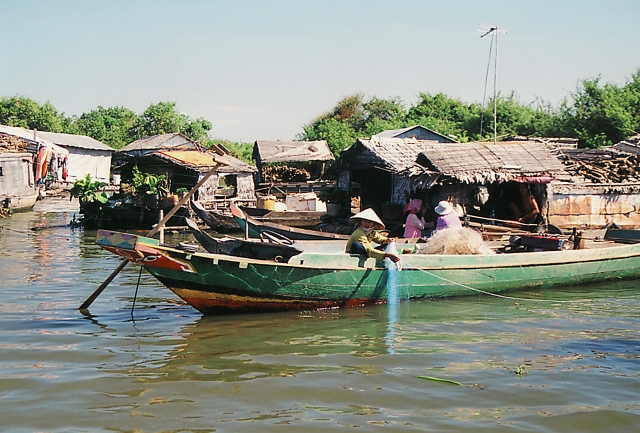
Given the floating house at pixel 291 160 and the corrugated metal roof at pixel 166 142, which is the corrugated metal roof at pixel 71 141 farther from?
the floating house at pixel 291 160

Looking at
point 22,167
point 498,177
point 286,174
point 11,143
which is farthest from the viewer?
point 286,174

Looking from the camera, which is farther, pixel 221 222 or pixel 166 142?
pixel 166 142

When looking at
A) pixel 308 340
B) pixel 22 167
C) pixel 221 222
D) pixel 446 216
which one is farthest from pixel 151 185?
pixel 308 340

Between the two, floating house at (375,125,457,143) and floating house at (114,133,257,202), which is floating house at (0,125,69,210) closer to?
floating house at (114,133,257,202)

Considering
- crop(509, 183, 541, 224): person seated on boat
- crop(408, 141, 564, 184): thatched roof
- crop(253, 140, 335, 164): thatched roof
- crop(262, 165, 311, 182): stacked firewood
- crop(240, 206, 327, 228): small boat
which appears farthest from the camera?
crop(262, 165, 311, 182): stacked firewood

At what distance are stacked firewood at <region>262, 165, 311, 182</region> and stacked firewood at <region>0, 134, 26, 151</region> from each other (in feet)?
36.7

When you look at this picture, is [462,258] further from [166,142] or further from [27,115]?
[27,115]

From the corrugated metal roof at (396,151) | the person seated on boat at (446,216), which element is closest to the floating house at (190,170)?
the corrugated metal roof at (396,151)

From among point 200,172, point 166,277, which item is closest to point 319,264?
point 166,277

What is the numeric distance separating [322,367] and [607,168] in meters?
15.2

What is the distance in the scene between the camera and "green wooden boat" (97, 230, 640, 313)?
23.7ft

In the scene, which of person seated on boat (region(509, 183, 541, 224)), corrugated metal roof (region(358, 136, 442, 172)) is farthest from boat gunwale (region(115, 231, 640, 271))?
corrugated metal roof (region(358, 136, 442, 172))

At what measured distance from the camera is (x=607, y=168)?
18578mm

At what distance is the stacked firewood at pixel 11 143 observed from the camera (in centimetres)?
2620
